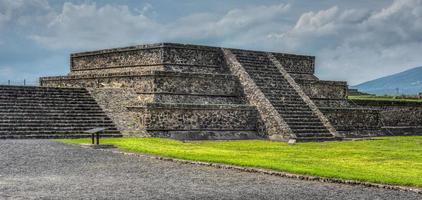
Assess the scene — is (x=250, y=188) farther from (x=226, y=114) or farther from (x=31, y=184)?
(x=226, y=114)

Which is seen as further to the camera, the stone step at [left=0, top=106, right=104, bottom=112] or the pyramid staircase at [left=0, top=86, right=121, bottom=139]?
the stone step at [left=0, top=106, right=104, bottom=112]

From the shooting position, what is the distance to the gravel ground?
10641mm

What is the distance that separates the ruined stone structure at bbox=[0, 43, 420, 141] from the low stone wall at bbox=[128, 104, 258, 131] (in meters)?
0.04

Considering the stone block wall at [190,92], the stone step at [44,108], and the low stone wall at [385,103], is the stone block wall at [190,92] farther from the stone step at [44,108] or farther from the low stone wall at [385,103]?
the low stone wall at [385,103]

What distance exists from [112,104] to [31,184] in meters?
14.7

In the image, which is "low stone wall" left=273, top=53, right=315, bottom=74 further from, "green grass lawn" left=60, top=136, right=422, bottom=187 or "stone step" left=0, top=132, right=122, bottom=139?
"stone step" left=0, top=132, right=122, bottom=139

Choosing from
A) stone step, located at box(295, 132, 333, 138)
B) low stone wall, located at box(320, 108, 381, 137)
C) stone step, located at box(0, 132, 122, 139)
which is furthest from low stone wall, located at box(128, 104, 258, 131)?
low stone wall, located at box(320, 108, 381, 137)

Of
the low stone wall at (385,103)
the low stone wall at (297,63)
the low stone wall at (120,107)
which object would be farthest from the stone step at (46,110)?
the low stone wall at (385,103)

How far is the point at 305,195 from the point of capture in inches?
425

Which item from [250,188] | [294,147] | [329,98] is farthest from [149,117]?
[250,188]

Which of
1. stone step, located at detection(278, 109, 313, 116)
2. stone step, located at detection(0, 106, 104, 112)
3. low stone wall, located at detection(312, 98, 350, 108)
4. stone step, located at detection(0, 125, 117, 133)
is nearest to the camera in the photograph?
stone step, located at detection(0, 125, 117, 133)

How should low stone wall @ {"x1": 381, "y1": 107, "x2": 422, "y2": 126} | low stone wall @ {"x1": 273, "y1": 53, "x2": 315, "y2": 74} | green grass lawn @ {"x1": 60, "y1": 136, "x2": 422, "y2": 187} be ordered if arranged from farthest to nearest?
low stone wall @ {"x1": 381, "y1": 107, "x2": 422, "y2": 126} → low stone wall @ {"x1": 273, "y1": 53, "x2": 315, "y2": 74} → green grass lawn @ {"x1": 60, "y1": 136, "x2": 422, "y2": 187}

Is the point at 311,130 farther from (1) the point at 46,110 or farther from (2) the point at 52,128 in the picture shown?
(1) the point at 46,110

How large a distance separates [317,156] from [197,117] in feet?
27.3
